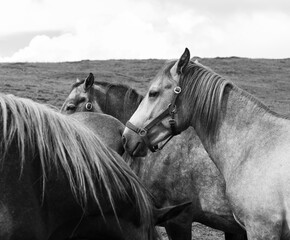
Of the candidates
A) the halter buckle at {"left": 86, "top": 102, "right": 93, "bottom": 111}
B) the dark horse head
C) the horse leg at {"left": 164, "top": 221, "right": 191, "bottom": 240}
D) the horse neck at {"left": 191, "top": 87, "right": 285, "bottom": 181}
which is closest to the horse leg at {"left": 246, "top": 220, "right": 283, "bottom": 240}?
the horse neck at {"left": 191, "top": 87, "right": 285, "bottom": 181}

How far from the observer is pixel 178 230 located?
5.61 m

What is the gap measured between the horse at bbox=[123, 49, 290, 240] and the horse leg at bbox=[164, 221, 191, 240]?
1218 millimetres

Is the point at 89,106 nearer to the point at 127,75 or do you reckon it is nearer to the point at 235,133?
the point at 235,133

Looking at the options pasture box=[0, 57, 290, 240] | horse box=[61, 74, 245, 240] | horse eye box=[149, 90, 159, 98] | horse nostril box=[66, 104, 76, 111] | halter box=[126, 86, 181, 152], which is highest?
horse eye box=[149, 90, 159, 98]

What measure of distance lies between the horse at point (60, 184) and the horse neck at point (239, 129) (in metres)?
1.63

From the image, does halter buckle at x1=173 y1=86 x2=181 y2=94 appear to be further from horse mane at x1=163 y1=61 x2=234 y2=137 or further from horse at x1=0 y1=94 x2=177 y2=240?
horse at x1=0 y1=94 x2=177 y2=240

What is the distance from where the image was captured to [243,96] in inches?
176

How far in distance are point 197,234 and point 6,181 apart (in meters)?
5.43

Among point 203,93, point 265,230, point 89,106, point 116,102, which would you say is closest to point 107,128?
point 116,102

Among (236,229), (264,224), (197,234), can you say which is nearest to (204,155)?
(236,229)

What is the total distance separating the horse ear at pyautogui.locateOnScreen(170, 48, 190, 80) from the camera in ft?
14.7

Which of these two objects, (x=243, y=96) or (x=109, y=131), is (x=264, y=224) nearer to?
(x=243, y=96)

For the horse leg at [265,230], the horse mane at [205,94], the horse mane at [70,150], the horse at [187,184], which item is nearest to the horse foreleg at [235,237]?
the horse at [187,184]

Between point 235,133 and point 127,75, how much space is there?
22778 millimetres
